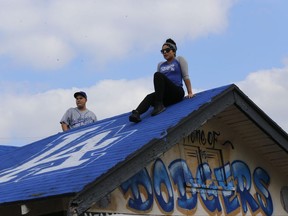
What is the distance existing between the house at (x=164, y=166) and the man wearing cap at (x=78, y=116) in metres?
0.71

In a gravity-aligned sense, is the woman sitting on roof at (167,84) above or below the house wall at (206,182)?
above

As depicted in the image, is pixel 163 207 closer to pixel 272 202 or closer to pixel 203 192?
pixel 203 192

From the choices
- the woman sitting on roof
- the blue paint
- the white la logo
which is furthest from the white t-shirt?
the blue paint

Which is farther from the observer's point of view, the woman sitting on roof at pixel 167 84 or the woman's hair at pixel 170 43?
the woman's hair at pixel 170 43

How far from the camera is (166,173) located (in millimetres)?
8406

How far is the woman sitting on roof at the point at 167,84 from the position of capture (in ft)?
28.8

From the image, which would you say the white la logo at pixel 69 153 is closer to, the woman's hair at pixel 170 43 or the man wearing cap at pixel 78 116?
the man wearing cap at pixel 78 116

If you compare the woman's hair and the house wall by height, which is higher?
the woman's hair

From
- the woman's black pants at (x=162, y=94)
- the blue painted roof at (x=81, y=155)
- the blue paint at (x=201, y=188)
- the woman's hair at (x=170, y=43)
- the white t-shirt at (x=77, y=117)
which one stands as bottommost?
the blue paint at (x=201, y=188)

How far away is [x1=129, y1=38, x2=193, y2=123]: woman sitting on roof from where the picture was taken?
8.77 meters

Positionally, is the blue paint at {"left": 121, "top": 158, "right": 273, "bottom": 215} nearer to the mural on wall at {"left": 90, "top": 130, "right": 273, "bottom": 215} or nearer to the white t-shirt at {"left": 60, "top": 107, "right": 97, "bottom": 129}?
the mural on wall at {"left": 90, "top": 130, "right": 273, "bottom": 215}

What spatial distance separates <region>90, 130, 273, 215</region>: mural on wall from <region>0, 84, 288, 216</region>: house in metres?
0.01

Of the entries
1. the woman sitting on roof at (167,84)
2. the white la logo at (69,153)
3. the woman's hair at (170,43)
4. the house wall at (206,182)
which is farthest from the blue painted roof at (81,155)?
the woman's hair at (170,43)

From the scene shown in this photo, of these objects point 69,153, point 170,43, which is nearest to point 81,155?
point 69,153
